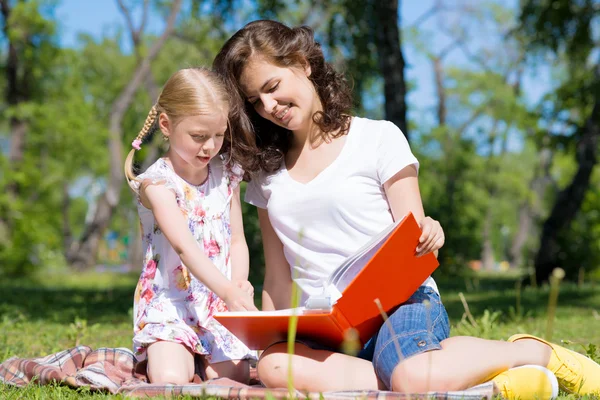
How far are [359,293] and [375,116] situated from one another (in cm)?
2573

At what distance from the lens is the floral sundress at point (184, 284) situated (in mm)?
3129

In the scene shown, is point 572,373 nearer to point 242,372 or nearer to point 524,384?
point 524,384

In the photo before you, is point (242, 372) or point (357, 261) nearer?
point (357, 261)

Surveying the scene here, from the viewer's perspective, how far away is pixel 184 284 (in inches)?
125

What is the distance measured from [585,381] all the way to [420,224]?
801 millimetres

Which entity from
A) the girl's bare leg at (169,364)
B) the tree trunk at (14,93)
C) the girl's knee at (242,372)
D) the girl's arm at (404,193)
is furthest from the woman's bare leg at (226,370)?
the tree trunk at (14,93)

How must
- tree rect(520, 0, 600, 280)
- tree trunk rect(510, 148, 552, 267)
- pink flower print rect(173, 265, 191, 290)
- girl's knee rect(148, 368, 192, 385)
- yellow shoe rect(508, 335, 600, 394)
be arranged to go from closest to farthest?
yellow shoe rect(508, 335, 600, 394)
girl's knee rect(148, 368, 192, 385)
pink flower print rect(173, 265, 191, 290)
tree rect(520, 0, 600, 280)
tree trunk rect(510, 148, 552, 267)

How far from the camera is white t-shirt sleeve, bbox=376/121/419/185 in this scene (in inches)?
116

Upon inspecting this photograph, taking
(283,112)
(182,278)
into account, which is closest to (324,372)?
(182,278)

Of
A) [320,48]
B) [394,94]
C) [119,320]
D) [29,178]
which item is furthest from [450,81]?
[320,48]

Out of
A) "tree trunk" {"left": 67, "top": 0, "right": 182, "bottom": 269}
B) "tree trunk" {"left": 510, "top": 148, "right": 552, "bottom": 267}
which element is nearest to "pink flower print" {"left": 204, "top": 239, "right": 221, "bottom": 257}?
"tree trunk" {"left": 67, "top": 0, "right": 182, "bottom": 269}

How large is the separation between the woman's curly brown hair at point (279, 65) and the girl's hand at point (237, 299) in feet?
2.12

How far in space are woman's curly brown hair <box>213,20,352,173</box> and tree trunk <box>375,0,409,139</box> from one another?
4.60 metres

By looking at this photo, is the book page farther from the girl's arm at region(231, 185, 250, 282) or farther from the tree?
the tree
